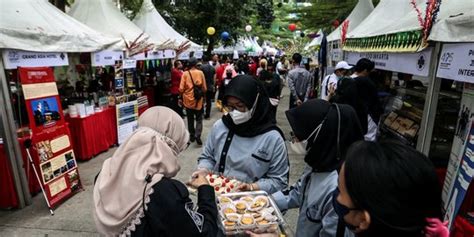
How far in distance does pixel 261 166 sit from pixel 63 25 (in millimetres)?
4843

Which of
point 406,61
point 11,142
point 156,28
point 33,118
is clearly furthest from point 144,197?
point 156,28

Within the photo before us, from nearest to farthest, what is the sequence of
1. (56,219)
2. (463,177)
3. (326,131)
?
1. (326,131)
2. (463,177)
3. (56,219)

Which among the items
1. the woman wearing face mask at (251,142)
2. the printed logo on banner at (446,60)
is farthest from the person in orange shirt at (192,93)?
the printed logo on banner at (446,60)

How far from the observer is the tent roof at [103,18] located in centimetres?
797

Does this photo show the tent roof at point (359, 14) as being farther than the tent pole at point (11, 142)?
Yes

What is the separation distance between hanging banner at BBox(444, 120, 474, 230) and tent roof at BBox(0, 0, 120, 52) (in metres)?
5.34

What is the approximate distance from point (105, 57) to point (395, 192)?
674cm

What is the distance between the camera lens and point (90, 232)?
4031mm

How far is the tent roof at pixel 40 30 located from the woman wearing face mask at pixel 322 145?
13.7 feet

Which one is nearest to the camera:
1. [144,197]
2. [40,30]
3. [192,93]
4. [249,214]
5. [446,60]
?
[144,197]

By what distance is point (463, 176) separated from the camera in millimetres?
2797

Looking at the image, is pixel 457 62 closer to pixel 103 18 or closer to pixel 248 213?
pixel 248 213

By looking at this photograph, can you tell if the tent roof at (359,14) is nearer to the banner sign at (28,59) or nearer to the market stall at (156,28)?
the market stall at (156,28)

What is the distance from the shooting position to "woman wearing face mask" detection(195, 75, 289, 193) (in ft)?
7.96
